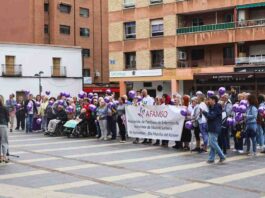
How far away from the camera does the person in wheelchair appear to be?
835 inches

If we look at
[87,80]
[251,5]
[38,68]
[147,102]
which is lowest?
[147,102]

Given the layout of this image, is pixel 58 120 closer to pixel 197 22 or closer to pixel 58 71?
pixel 197 22

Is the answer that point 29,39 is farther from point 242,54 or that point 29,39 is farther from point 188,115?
point 188,115

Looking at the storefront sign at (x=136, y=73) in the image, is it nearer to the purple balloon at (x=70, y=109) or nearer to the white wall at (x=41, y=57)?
the white wall at (x=41, y=57)

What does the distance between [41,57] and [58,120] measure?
31.6 meters

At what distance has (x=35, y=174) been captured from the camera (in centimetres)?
1152

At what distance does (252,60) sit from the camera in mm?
42469

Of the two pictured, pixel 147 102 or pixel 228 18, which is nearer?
pixel 147 102

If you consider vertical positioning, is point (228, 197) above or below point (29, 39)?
below

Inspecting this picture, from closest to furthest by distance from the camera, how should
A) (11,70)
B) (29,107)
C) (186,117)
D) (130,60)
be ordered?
(186,117)
(29,107)
(11,70)
(130,60)

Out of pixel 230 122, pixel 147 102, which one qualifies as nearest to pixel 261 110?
pixel 230 122

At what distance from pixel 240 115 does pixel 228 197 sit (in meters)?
6.12

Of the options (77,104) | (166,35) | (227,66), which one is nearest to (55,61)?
(166,35)

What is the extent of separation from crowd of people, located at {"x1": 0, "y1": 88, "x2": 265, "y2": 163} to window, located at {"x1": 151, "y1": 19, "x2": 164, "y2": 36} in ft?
81.9
